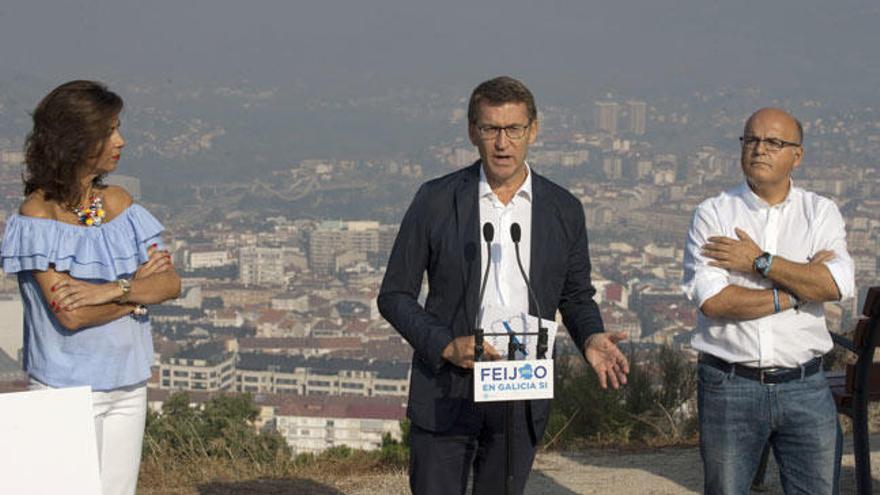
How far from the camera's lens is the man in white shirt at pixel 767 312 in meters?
3.90

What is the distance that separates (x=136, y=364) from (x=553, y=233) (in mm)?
1313

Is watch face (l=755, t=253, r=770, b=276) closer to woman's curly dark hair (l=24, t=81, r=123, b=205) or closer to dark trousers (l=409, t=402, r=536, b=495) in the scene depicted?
dark trousers (l=409, t=402, r=536, b=495)

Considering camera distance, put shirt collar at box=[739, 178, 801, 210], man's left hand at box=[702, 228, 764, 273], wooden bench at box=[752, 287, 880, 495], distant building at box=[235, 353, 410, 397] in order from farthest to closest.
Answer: distant building at box=[235, 353, 410, 397] → wooden bench at box=[752, 287, 880, 495] → shirt collar at box=[739, 178, 801, 210] → man's left hand at box=[702, 228, 764, 273]

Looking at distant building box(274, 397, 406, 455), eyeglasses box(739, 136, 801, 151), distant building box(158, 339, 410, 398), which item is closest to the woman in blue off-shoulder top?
eyeglasses box(739, 136, 801, 151)

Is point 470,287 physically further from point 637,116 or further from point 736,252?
point 637,116

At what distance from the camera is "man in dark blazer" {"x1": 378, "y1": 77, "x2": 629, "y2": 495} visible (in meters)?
3.58

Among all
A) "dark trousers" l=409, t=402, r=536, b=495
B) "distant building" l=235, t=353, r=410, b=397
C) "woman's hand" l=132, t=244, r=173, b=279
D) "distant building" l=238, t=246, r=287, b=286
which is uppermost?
"woman's hand" l=132, t=244, r=173, b=279

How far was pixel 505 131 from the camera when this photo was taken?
11.7 ft

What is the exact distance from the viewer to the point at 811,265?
12.7ft

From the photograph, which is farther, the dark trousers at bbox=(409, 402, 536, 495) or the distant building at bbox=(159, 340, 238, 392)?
the distant building at bbox=(159, 340, 238, 392)

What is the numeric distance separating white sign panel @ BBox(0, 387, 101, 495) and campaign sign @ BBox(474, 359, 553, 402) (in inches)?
40.3

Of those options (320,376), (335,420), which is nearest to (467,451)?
(335,420)

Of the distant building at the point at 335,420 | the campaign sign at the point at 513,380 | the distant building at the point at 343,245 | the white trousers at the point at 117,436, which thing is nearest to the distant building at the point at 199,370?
the distant building at the point at 335,420

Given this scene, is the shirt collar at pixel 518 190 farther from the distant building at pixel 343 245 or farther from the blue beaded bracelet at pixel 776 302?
the distant building at pixel 343 245
